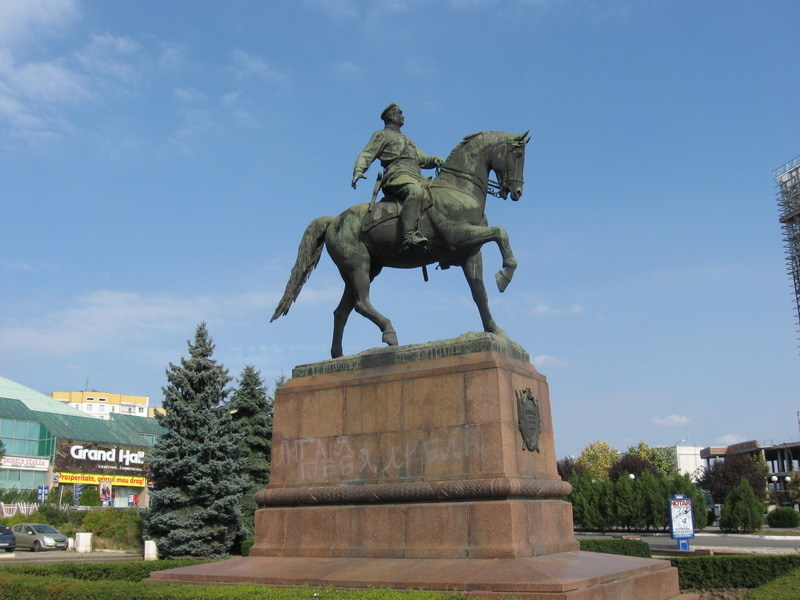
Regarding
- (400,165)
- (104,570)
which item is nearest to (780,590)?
(400,165)

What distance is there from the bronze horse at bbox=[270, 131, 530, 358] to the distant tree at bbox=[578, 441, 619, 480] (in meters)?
72.7

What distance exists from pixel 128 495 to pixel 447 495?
2634 inches

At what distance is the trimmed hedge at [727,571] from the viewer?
44.1ft

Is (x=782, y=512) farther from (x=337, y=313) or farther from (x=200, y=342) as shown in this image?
(x=337, y=313)

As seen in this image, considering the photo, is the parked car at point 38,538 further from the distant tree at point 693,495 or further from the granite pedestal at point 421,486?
the distant tree at point 693,495

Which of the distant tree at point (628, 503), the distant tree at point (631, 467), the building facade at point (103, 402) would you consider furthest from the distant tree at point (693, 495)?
the building facade at point (103, 402)

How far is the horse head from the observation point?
1083 cm

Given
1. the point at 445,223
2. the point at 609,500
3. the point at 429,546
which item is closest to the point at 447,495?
the point at 429,546

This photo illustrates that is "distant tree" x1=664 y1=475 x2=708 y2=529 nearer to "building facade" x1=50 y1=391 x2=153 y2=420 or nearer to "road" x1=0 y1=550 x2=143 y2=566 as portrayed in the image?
"road" x1=0 y1=550 x2=143 y2=566

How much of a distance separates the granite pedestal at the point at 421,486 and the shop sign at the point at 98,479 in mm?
59930

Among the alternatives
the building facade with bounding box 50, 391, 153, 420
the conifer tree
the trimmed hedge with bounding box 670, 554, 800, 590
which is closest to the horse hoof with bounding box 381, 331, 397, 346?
the trimmed hedge with bounding box 670, 554, 800, 590

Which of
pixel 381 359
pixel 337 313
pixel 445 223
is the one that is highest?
pixel 445 223

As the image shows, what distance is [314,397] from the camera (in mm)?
10719

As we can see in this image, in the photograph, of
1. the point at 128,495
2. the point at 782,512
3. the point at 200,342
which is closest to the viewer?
the point at 200,342
